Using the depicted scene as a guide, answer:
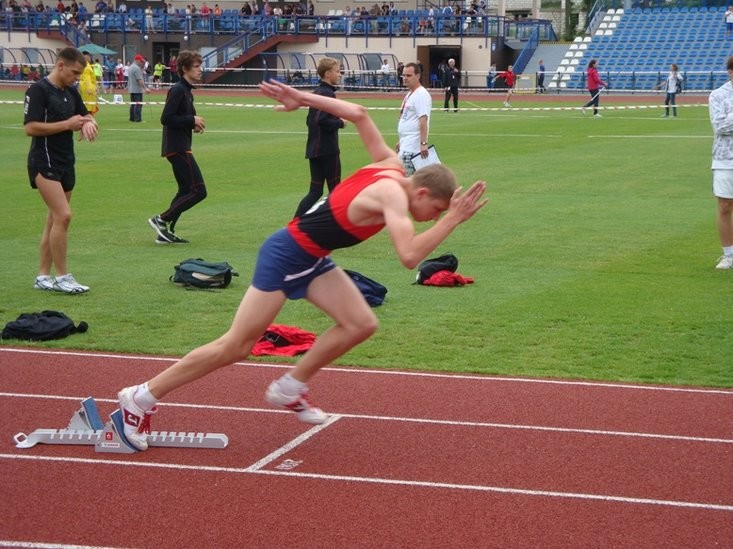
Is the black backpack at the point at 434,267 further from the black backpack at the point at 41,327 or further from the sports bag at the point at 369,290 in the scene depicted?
the black backpack at the point at 41,327

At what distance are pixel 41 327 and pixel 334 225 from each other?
14.5 ft

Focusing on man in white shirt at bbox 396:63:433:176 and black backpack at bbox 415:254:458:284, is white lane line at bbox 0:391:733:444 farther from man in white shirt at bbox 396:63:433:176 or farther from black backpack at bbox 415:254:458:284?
man in white shirt at bbox 396:63:433:176

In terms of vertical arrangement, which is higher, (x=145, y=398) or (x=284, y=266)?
(x=284, y=266)

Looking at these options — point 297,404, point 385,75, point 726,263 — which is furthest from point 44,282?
point 385,75

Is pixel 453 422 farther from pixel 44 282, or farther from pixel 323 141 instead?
pixel 323 141

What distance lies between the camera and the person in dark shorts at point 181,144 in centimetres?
1448

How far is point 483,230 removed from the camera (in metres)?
16.2

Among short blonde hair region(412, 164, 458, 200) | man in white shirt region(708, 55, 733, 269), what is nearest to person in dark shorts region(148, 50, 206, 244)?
man in white shirt region(708, 55, 733, 269)

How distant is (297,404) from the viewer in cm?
703

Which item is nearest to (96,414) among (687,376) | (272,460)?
(272,460)

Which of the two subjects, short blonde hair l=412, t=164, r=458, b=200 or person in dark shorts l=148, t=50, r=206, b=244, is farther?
person in dark shorts l=148, t=50, r=206, b=244

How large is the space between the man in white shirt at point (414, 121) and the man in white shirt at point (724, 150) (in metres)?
4.12

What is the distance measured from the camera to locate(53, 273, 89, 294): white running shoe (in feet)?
38.0

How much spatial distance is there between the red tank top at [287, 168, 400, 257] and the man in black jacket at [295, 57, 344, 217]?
7431mm
